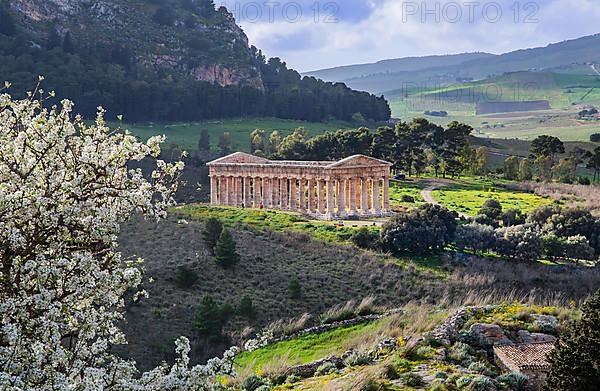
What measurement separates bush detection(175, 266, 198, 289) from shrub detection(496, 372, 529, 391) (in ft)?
84.7

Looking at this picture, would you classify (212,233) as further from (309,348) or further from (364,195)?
(364,195)

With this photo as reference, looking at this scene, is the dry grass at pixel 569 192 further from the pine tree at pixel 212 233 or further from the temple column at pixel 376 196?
the pine tree at pixel 212 233

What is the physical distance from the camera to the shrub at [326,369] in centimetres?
1948

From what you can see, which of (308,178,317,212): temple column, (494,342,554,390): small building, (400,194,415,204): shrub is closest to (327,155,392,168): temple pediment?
(308,178,317,212): temple column

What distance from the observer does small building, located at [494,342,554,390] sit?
17.2 meters

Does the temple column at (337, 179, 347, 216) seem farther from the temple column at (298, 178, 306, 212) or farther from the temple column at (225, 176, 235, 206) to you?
the temple column at (225, 176, 235, 206)

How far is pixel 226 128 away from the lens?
396ft

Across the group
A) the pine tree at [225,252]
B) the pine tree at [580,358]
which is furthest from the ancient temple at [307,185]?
the pine tree at [580,358]

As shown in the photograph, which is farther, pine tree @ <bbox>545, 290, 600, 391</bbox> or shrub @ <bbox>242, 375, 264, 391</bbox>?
shrub @ <bbox>242, 375, 264, 391</bbox>

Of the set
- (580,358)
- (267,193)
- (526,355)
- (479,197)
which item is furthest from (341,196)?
(580,358)

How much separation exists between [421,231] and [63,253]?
3908 centimetres

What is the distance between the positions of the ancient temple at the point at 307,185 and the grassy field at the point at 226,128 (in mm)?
27973

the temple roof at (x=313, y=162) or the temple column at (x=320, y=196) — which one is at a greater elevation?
the temple roof at (x=313, y=162)

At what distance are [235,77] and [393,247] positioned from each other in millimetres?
117726
